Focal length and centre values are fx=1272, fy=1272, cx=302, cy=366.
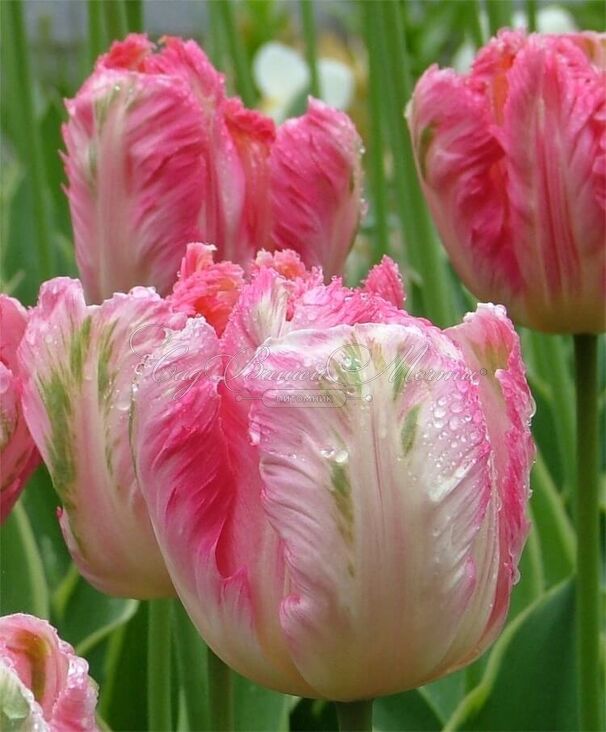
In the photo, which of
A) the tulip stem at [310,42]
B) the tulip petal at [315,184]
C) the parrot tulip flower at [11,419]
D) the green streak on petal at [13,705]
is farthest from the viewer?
the tulip stem at [310,42]

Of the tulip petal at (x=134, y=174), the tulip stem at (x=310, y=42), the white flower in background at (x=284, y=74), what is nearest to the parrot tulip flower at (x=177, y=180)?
the tulip petal at (x=134, y=174)

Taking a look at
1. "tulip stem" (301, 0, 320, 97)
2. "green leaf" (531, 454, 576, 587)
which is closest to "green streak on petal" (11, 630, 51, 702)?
"green leaf" (531, 454, 576, 587)

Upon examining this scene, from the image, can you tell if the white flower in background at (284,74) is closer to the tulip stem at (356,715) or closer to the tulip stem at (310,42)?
the tulip stem at (310,42)

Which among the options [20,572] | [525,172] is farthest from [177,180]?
[20,572]

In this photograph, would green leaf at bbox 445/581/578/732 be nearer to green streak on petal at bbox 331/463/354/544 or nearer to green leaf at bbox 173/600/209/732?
green leaf at bbox 173/600/209/732

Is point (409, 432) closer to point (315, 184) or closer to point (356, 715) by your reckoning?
point (356, 715)
